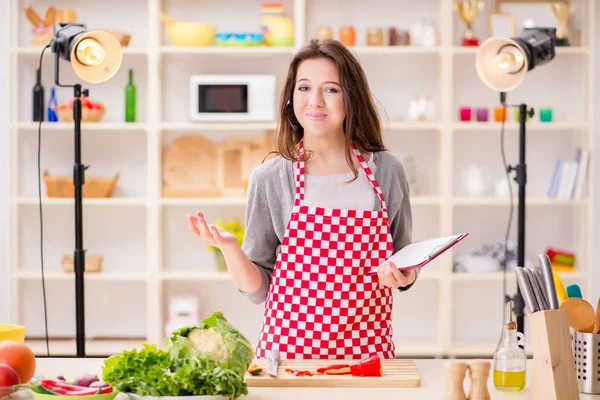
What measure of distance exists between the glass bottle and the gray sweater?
63 cm

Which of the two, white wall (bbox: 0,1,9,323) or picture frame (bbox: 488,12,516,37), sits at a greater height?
picture frame (bbox: 488,12,516,37)

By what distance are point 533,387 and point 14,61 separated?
3.83 m

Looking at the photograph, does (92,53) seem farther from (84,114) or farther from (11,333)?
(11,333)

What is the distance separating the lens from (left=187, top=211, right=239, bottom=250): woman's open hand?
67.9 inches

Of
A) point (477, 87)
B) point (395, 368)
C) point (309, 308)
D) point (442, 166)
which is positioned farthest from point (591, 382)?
point (477, 87)

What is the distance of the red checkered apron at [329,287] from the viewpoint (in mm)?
2031

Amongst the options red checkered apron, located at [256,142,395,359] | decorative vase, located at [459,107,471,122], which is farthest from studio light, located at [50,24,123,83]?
decorative vase, located at [459,107,471,122]

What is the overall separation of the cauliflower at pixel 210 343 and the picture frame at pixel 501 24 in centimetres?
355

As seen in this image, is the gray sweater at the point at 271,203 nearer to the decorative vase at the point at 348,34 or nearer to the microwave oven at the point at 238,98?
the microwave oven at the point at 238,98

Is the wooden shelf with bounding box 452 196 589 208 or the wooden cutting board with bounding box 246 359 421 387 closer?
the wooden cutting board with bounding box 246 359 421 387

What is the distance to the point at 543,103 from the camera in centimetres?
478

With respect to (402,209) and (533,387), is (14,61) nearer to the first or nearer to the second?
(402,209)

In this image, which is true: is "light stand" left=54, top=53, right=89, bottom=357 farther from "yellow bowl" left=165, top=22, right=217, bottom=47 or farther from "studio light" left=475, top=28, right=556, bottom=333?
"studio light" left=475, top=28, right=556, bottom=333

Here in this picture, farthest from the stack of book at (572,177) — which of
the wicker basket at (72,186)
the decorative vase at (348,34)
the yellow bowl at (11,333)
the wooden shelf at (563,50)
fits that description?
the yellow bowl at (11,333)
